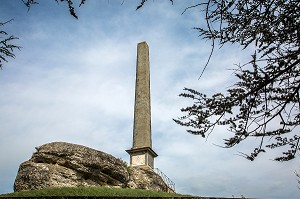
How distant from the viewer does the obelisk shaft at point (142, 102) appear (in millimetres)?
20734

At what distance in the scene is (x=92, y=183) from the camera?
549 inches

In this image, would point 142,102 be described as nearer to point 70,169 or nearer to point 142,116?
point 142,116

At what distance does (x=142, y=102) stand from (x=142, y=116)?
1269 mm

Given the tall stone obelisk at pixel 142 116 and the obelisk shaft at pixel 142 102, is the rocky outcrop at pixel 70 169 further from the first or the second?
the obelisk shaft at pixel 142 102

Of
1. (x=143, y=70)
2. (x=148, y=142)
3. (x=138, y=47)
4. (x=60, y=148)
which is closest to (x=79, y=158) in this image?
(x=60, y=148)

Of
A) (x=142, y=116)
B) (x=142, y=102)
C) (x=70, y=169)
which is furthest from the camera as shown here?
(x=142, y=102)

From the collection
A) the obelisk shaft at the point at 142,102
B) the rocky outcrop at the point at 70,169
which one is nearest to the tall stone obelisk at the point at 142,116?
the obelisk shaft at the point at 142,102

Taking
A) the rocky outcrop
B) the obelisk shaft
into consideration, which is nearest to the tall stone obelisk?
the obelisk shaft

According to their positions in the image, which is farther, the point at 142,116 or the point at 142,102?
the point at 142,102

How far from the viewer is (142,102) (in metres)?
22.3

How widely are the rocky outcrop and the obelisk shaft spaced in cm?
505

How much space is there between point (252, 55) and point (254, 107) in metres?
0.65

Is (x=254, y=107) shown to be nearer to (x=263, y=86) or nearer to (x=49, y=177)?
(x=263, y=86)

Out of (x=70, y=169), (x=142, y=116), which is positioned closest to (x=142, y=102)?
(x=142, y=116)
